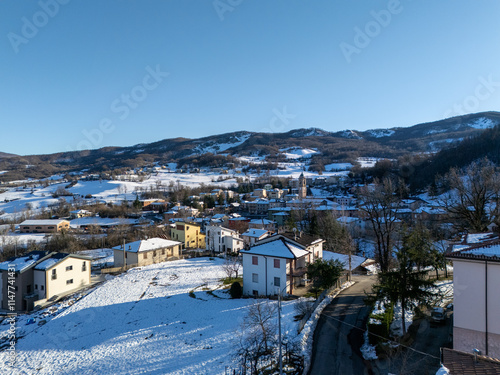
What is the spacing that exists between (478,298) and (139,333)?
16577 mm

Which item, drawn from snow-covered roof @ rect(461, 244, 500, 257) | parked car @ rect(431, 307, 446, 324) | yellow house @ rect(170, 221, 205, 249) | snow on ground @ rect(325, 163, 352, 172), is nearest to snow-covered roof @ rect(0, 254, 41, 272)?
yellow house @ rect(170, 221, 205, 249)

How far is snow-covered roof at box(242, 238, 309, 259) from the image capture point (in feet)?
72.3

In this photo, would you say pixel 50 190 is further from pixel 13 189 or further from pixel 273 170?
pixel 273 170

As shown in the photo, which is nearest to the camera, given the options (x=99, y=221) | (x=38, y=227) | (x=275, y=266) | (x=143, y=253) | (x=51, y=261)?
(x=275, y=266)

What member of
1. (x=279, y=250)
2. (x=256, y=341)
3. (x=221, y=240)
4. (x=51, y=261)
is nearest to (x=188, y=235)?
(x=221, y=240)

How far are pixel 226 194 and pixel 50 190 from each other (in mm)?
84469

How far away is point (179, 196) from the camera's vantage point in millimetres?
115500

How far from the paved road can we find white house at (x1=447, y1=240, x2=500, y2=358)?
12.5 feet

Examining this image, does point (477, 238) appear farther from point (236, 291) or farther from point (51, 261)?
point (51, 261)

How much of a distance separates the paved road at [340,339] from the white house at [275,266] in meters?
3.75

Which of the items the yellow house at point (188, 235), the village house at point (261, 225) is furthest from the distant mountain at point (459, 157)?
the yellow house at point (188, 235)

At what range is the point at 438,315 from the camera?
1504 cm

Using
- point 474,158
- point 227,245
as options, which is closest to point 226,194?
point 227,245

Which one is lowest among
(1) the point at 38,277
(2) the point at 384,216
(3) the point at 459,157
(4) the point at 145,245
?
(1) the point at 38,277
